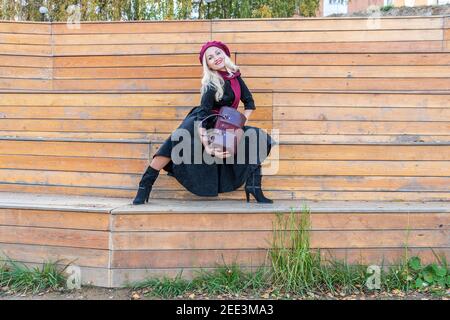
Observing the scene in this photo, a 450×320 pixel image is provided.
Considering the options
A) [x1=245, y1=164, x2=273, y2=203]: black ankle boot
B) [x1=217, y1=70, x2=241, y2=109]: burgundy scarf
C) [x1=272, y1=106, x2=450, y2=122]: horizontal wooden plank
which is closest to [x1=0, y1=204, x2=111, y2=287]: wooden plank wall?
[x1=245, y1=164, x2=273, y2=203]: black ankle boot

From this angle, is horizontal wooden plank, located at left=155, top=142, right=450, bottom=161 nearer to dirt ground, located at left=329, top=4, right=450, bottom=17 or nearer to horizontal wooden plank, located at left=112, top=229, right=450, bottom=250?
horizontal wooden plank, located at left=112, top=229, right=450, bottom=250

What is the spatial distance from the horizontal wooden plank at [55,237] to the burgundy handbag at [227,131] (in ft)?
3.16

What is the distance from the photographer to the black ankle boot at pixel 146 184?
3.26m

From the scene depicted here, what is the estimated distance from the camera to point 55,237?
10.0 feet

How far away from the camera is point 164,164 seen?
3291 mm

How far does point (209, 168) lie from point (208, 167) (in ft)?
0.03

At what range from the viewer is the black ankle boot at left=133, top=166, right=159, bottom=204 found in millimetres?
3264

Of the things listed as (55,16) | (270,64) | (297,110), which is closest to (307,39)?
(270,64)

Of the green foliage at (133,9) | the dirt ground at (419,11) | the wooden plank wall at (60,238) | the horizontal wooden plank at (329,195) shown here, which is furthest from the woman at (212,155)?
the dirt ground at (419,11)

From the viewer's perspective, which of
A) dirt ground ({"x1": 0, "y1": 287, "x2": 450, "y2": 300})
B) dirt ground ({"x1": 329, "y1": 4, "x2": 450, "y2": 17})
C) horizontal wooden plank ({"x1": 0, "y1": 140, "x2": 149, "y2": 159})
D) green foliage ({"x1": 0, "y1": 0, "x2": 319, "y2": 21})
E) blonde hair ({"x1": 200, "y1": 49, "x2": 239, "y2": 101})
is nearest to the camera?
dirt ground ({"x1": 0, "y1": 287, "x2": 450, "y2": 300})

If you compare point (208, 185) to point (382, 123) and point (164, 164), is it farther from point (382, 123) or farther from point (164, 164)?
point (382, 123)

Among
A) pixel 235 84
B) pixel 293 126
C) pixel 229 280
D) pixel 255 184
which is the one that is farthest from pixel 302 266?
pixel 235 84

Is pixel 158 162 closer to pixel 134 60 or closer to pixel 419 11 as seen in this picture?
pixel 134 60

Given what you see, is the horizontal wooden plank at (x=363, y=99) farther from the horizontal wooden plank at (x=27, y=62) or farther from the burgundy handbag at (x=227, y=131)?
the horizontal wooden plank at (x=27, y=62)
